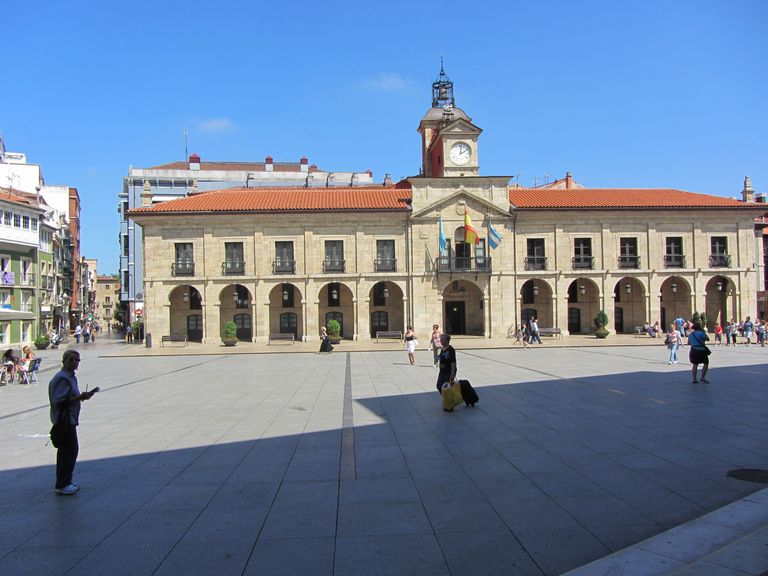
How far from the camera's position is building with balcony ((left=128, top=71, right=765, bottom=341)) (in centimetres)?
3712

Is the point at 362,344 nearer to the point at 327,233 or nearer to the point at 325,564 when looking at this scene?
the point at 327,233

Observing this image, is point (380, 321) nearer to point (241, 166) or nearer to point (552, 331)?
point (552, 331)

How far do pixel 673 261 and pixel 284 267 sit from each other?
27.3 m

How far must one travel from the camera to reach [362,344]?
113ft

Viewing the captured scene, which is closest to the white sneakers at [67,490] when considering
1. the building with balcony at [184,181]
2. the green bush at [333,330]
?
the green bush at [333,330]

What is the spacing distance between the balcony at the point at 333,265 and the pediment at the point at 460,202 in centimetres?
580

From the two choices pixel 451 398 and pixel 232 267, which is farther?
pixel 232 267

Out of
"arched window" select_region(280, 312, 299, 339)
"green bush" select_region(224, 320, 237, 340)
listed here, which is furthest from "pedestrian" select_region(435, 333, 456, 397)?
"arched window" select_region(280, 312, 299, 339)

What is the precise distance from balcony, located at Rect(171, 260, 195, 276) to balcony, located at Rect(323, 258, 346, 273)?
886cm

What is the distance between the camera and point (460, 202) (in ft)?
124

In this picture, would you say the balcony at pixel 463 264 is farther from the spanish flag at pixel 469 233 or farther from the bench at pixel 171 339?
the bench at pixel 171 339

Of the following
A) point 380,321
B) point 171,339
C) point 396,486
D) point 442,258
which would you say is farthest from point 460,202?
point 396,486

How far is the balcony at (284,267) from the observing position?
123 ft

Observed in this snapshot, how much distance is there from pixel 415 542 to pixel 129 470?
4317 mm
